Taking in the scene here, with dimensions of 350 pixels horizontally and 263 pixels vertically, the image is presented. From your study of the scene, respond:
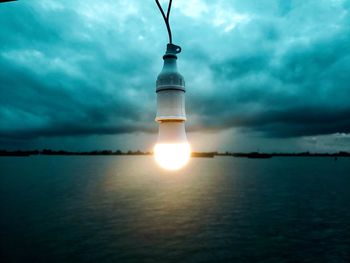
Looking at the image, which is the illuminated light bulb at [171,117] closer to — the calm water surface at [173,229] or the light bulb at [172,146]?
the light bulb at [172,146]

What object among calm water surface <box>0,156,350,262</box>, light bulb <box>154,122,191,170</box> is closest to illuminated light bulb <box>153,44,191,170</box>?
light bulb <box>154,122,191,170</box>

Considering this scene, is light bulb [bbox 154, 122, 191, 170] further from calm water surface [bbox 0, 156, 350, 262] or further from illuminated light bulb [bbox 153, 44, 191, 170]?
calm water surface [bbox 0, 156, 350, 262]

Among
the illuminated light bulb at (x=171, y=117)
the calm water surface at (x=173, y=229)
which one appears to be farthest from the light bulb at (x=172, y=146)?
the calm water surface at (x=173, y=229)

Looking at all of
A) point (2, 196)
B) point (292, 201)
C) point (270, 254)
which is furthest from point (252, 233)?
point (2, 196)

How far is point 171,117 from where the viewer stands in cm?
213

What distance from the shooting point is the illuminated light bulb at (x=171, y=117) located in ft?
6.93

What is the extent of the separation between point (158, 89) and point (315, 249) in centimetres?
3512

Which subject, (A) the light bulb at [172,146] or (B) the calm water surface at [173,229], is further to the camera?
(B) the calm water surface at [173,229]

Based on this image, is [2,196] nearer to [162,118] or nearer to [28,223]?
[28,223]

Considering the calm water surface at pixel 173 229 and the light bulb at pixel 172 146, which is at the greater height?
the light bulb at pixel 172 146

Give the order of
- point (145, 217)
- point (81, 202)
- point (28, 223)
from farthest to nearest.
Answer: point (81, 202)
point (145, 217)
point (28, 223)

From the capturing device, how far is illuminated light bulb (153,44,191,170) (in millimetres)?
2113

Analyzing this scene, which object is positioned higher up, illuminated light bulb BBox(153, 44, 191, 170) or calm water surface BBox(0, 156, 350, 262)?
A: illuminated light bulb BBox(153, 44, 191, 170)

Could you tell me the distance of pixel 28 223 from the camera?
4128cm
